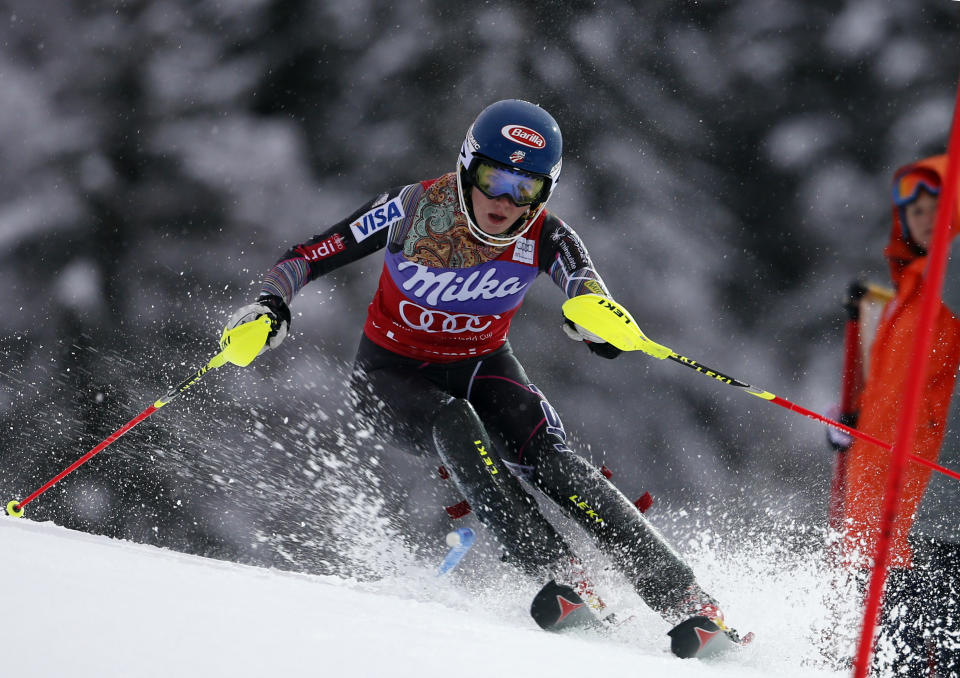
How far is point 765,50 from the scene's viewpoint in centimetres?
516

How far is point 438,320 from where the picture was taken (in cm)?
267

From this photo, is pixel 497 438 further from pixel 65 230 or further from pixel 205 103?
pixel 65 230

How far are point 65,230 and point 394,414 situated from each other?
16.1 feet

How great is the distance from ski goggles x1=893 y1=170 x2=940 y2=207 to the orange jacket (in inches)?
3.3

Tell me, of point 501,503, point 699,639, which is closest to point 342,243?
point 501,503

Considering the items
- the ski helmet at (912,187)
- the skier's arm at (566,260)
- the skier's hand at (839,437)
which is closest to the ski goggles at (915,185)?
the ski helmet at (912,187)

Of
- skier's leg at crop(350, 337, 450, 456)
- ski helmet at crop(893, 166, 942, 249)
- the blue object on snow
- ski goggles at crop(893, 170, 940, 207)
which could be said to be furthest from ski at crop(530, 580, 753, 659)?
ski goggles at crop(893, 170, 940, 207)

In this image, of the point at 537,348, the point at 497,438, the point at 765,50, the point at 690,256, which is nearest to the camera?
the point at 497,438

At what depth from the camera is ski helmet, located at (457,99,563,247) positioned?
8.18 feet

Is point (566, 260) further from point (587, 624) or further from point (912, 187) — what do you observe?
point (912, 187)

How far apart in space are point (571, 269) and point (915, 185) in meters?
2.02

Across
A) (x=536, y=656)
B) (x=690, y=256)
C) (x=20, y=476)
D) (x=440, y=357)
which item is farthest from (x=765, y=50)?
(x=20, y=476)

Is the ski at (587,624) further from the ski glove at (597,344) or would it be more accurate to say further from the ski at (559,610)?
the ski glove at (597,344)

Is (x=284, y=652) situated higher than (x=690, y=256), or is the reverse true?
(x=690, y=256)
